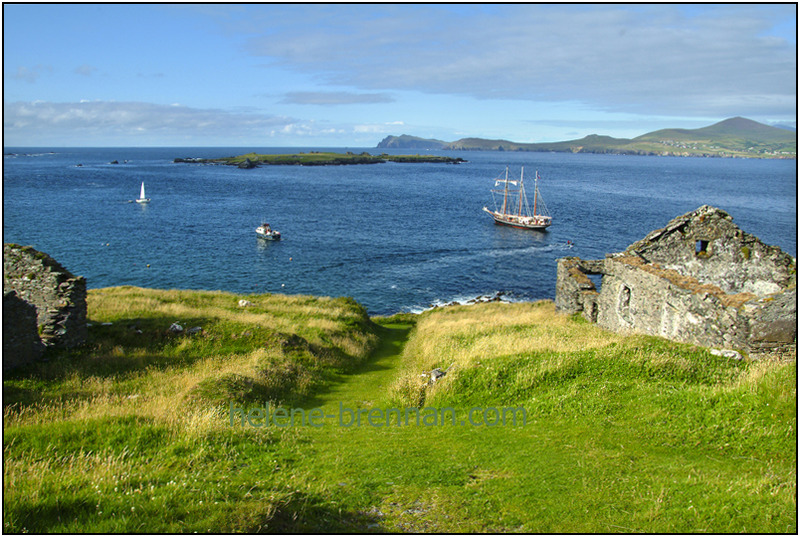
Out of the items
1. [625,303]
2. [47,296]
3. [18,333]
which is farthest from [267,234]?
[625,303]

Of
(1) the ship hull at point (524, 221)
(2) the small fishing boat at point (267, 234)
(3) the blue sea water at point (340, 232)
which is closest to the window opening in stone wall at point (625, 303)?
(3) the blue sea water at point (340, 232)

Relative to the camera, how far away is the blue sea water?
55594mm

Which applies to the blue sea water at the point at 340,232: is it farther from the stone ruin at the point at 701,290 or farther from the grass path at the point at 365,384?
the stone ruin at the point at 701,290

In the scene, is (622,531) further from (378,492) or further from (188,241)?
(188,241)

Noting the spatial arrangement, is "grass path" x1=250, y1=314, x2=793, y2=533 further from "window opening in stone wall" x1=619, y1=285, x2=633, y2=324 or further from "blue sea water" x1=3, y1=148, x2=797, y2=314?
"blue sea water" x1=3, y1=148, x2=797, y2=314

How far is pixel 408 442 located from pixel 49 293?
1678 centimetres

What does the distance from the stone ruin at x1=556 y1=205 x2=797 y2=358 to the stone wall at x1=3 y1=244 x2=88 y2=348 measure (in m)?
24.9

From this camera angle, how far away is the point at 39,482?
24.6 ft

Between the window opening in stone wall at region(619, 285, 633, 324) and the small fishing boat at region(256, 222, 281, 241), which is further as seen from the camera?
the small fishing boat at region(256, 222, 281, 241)

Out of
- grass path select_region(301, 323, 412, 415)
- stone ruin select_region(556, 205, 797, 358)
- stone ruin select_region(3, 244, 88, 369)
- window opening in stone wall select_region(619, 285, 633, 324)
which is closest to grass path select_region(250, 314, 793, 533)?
grass path select_region(301, 323, 412, 415)

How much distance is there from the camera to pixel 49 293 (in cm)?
1977

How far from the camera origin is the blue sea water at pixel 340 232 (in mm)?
55594

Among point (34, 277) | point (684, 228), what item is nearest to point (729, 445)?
point (684, 228)

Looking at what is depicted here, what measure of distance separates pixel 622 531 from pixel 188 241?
74.0 metres
